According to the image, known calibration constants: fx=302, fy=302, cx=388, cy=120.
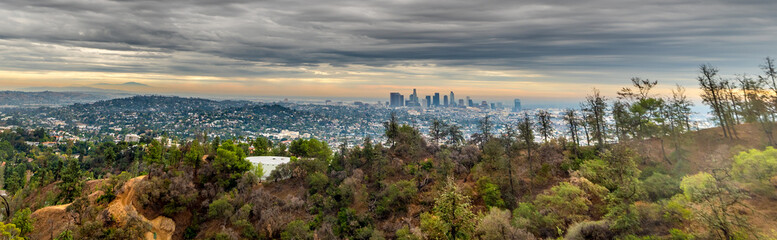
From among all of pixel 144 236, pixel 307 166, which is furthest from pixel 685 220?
pixel 144 236

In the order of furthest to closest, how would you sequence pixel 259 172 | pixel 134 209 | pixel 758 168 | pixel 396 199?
pixel 259 172
pixel 396 199
pixel 134 209
pixel 758 168

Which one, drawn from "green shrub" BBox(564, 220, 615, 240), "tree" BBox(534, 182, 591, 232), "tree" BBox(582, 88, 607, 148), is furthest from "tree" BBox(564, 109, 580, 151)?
"green shrub" BBox(564, 220, 615, 240)

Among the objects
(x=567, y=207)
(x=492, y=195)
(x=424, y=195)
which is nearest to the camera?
(x=567, y=207)

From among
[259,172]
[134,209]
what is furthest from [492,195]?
[134,209]

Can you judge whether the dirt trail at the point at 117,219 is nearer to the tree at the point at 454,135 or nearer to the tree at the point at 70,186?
the tree at the point at 70,186

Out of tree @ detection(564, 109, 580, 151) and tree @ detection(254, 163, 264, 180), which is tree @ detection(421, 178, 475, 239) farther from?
tree @ detection(254, 163, 264, 180)

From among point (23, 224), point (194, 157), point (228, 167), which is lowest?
point (23, 224)

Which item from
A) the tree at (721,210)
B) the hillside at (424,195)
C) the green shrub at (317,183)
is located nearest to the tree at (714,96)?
the hillside at (424,195)

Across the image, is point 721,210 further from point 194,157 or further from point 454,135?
point 194,157

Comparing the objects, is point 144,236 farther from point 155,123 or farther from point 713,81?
point 155,123
